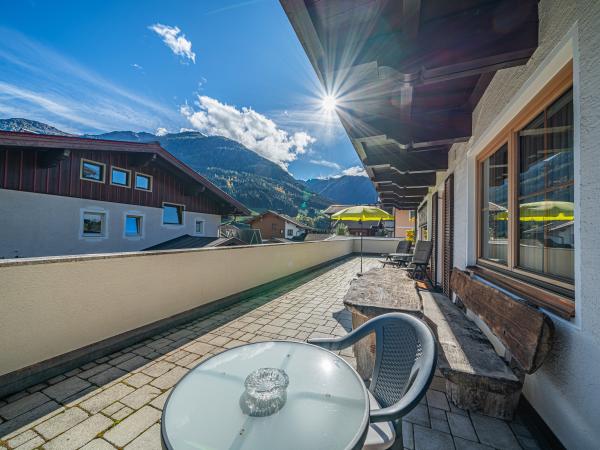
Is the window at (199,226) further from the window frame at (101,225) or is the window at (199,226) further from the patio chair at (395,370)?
the patio chair at (395,370)

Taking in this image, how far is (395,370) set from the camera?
1.14 meters

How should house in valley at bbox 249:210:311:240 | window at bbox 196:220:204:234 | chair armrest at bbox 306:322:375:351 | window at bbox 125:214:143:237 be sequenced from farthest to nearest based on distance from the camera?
house in valley at bbox 249:210:311:240
window at bbox 196:220:204:234
window at bbox 125:214:143:237
chair armrest at bbox 306:322:375:351

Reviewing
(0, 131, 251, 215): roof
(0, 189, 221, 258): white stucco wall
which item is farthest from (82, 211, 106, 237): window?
(0, 131, 251, 215): roof

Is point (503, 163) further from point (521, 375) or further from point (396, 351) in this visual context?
point (396, 351)

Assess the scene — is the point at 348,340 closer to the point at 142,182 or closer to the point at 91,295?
the point at 91,295

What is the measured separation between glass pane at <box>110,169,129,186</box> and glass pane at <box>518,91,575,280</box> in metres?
10.8

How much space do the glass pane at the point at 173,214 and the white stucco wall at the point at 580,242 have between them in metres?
11.4

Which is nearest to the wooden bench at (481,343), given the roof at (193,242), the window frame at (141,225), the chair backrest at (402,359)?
the chair backrest at (402,359)

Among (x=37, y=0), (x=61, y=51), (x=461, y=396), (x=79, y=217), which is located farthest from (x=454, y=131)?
(x=61, y=51)

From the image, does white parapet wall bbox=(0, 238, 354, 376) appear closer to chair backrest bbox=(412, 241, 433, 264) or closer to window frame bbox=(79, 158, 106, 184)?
chair backrest bbox=(412, 241, 433, 264)

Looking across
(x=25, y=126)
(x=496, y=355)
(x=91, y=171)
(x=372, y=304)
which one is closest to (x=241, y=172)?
(x=25, y=126)

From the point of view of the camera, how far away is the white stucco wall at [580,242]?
1014mm

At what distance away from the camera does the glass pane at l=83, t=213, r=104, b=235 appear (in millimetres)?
7743

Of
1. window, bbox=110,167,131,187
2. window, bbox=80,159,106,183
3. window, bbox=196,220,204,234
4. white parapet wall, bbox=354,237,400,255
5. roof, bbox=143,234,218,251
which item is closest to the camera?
window, bbox=80,159,106,183
